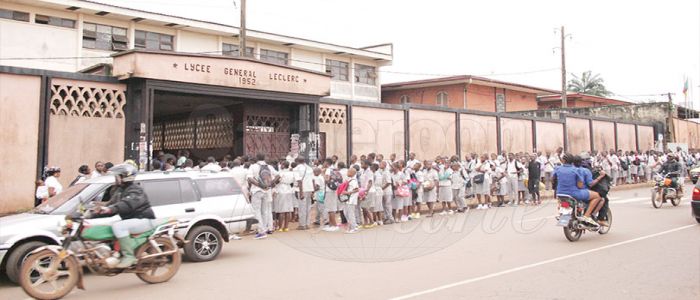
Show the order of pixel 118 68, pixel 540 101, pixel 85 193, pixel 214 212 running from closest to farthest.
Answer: pixel 85 193 < pixel 214 212 < pixel 118 68 < pixel 540 101

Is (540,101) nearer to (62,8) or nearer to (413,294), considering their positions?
(62,8)

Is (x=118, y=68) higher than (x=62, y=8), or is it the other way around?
(x=62, y=8)

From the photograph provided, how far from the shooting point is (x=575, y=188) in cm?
1098

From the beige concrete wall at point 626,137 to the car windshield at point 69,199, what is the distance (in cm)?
3461

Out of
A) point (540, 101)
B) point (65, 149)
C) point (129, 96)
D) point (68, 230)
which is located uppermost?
point (540, 101)

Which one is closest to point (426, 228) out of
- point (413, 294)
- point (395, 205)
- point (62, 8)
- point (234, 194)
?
point (395, 205)

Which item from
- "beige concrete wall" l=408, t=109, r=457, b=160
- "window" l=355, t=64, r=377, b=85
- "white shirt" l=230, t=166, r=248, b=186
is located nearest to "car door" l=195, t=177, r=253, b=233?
"white shirt" l=230, t=166, r=248, b=186

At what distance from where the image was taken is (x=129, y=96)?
15.1m

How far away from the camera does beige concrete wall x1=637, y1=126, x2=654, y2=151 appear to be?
127 ft

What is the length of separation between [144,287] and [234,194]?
2.98 metres

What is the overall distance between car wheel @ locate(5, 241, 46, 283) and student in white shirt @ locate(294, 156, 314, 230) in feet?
21.2

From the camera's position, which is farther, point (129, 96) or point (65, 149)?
point (129, 96)

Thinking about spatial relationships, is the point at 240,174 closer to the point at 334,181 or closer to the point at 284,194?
the point at 284,194

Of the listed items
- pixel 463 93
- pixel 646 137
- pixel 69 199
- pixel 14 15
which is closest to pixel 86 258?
pixel 69 199
